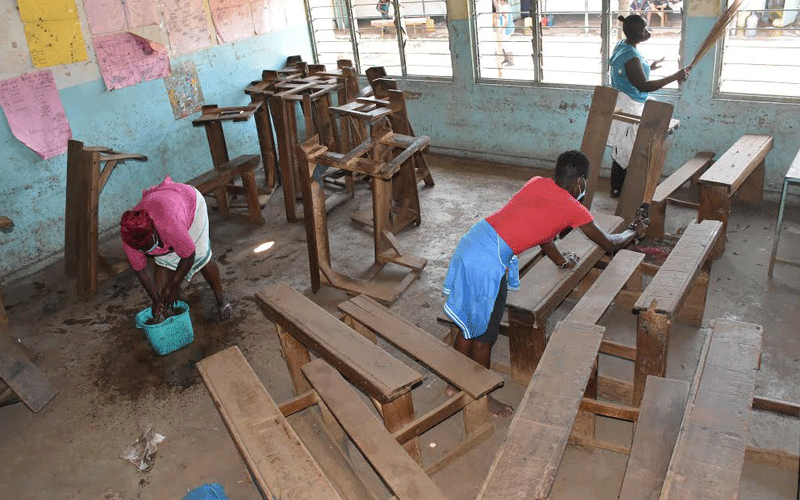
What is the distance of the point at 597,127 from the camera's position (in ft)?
17.4

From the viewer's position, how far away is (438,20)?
711 cm

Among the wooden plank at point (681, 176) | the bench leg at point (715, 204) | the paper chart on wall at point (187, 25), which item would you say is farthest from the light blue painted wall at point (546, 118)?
the paper chart on wall at point (187, 25)

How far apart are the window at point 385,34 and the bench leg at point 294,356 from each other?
4.60 meters

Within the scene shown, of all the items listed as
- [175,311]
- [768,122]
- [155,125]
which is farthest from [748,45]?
[155,125]

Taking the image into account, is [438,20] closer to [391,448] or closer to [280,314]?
[280,314]

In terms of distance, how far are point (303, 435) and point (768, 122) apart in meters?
4.72

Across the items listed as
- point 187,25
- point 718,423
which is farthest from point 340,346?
point 187,25

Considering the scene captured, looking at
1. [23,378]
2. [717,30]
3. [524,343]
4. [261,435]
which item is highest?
[717,30]

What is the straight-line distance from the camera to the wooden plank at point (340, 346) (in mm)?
2863

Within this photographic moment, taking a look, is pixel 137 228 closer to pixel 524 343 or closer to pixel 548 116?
pixel 524 343

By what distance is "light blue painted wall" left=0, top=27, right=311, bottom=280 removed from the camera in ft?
19.4

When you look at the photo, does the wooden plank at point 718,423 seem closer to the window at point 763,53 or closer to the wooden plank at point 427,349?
the wooden plank at point 427,349

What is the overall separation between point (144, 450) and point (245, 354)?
96 centimetres

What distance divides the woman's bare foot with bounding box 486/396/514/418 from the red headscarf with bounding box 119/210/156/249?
92.5 inches
